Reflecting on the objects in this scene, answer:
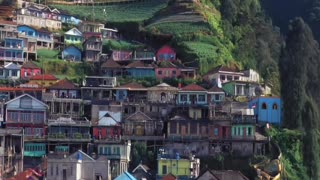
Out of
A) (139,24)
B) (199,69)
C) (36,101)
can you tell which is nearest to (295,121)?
(199,69)

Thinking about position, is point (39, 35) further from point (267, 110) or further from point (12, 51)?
point (267, 110)

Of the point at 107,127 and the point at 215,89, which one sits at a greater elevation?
the point at 215,89

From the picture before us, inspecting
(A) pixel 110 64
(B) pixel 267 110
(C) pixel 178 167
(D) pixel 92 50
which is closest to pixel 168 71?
(A) pixel 110 64

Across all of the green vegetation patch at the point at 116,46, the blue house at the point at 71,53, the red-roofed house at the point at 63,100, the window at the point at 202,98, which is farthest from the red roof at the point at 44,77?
the window at the point at 202,98

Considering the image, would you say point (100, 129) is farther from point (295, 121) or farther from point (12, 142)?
point (295, 121)

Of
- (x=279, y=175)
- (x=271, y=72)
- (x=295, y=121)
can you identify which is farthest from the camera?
(x=271, y=72)

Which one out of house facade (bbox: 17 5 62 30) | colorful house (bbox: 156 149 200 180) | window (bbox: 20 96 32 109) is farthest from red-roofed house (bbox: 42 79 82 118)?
house facade (bbox: 17 5 62 30)
